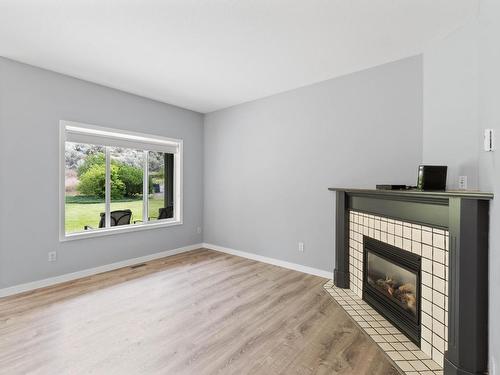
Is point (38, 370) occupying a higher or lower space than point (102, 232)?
lower

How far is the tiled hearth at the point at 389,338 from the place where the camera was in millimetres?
1773

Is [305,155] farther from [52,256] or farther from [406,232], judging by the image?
[52,256]

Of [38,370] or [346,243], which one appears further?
[346,243]

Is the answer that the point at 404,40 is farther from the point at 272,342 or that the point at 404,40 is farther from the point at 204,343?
the point at 204,343

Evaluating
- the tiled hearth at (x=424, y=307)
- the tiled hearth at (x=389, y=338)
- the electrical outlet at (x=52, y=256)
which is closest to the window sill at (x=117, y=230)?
the electrical outlet at (x=52, y=256)

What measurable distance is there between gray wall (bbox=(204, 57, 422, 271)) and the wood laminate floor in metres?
0.86

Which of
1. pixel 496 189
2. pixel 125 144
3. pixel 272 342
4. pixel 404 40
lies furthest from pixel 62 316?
pixel 404 40

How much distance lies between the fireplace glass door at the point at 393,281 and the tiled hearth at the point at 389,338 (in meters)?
0.23

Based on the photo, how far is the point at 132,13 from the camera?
2.14 meters

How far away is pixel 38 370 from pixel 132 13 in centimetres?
275

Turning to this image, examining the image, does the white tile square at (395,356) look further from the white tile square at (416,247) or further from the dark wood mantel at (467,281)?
the white tile square at (416,247)

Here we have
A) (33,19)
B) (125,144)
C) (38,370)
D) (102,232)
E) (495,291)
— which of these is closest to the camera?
(495,291)

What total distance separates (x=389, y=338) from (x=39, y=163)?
13.6 ft

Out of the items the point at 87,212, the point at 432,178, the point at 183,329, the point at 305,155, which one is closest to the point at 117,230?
the point at 87,212
